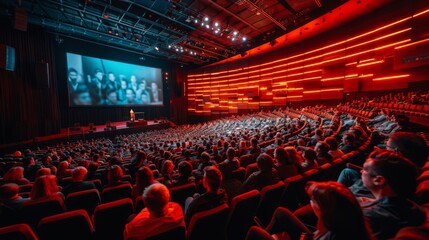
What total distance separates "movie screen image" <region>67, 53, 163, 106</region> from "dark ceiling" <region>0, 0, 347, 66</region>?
250 cm

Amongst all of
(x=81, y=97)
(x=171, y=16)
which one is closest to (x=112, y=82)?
(x=81, y=97)

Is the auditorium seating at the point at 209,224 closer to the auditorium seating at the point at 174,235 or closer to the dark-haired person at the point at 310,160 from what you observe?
the auditorium seating at the point at 174,235

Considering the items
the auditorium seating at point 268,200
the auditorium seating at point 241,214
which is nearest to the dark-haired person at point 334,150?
the auditorium seating at point 268,200

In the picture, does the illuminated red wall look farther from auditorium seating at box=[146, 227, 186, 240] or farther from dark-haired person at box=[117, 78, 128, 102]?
auditorium seating at box=[146, 227, 186, 240]

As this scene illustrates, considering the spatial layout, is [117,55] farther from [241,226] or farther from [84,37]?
[241,226]

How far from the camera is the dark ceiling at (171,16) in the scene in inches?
384

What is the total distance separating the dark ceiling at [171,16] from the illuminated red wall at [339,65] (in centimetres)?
325

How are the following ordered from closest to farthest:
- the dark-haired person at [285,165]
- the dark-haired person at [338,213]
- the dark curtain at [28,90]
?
the dark-haired person at [338,213], the dark-haired person at [285,165], the dark curtain at [28,90]

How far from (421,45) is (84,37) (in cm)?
2062

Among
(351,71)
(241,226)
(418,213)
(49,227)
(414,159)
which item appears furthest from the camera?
(351,71)

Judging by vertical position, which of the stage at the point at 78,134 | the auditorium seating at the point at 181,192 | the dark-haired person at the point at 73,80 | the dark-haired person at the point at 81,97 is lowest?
the stage at the point at 78,134

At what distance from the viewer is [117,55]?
19.2 metres

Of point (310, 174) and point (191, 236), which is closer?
point (191, 236)

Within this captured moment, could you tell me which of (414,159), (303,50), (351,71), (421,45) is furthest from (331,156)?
(303,50)
